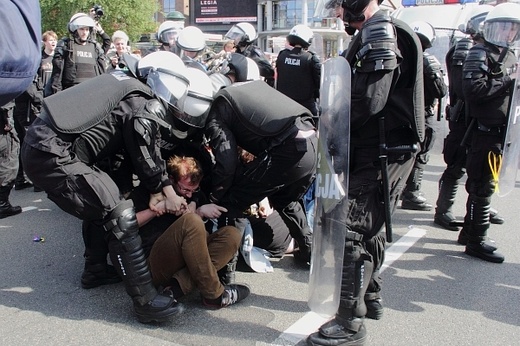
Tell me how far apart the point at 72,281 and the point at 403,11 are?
903 cm

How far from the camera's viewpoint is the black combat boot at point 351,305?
8.16 ft

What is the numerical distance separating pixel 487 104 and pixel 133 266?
2.72 meters

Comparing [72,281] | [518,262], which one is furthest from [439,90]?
[72,281]

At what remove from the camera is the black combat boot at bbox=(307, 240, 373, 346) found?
2488mm

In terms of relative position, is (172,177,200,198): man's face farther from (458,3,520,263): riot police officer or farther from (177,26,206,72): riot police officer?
(177,26,206,72): riot police officer

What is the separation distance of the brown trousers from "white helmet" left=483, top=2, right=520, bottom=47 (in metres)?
2.23

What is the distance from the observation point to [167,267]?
3004mm

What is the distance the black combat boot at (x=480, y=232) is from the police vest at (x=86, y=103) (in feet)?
8.55

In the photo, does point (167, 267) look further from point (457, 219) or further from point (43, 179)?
point (457, 219)

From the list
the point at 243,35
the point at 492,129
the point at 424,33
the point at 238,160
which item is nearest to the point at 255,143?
the point at 238,160

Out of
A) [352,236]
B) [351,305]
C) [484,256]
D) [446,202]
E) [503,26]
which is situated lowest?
[484,256]

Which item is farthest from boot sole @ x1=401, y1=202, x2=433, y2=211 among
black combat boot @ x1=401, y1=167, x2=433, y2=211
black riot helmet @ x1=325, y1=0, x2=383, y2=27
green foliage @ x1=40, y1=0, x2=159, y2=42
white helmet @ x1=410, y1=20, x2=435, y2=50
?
green foliage @ x1=40, y1=0, x2=159, y2=42

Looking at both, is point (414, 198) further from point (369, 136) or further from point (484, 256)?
point (369, 136)

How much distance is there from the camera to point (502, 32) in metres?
3.44
